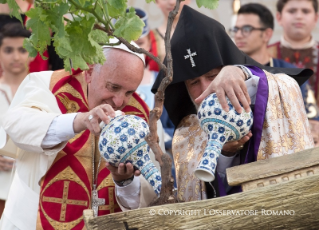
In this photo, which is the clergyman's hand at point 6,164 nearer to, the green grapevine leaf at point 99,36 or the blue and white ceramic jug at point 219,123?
the green grapevine leaf at point 99,36

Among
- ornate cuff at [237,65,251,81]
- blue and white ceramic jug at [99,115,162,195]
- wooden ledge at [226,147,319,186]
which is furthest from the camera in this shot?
ornate cuff at [237,65,251,81]

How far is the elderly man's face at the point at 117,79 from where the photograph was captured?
4.14 m

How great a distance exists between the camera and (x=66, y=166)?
427 cm

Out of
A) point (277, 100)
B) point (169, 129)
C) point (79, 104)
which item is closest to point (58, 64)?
point (169, 129)

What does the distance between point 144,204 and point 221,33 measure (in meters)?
1.15

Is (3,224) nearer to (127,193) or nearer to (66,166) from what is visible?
(66,166)

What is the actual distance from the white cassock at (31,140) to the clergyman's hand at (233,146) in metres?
0.69

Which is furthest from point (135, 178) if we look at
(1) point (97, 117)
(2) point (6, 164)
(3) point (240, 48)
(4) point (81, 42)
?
(3) point (240, 48)

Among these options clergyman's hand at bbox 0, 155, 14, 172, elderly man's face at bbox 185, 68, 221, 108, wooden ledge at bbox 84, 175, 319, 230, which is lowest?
wooden ledge at bbox 84, 175, 319, 230

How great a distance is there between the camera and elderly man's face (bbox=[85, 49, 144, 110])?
4.14 meters

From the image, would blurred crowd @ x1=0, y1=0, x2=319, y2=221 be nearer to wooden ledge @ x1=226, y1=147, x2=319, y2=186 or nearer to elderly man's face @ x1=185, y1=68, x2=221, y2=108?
elderly man's face @ x1=185, y1=68, x2=221, y2=108

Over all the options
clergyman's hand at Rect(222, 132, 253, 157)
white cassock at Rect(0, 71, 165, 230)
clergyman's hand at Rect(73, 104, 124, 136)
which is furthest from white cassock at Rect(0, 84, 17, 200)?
clergyman's hand at Rect(222, 132, 253, 157)

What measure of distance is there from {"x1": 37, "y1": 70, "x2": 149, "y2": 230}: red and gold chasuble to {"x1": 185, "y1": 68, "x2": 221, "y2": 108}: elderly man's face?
776mm

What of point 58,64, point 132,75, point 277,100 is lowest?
point 277,100
